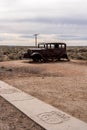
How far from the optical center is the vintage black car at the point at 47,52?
2809cm

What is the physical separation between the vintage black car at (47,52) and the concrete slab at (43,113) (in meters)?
17.3

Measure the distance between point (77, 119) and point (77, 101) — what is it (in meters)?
2.29

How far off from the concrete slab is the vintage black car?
681 inches

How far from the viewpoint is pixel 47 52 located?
2819 centimetres

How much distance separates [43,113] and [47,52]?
66.6 ft

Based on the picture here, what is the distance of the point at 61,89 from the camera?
12078 millimetres

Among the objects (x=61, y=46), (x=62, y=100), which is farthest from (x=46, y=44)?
(x=62, y=100)

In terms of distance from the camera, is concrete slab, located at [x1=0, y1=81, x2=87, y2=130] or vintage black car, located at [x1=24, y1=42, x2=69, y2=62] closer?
concrete slab, located at [x1=0, y1=81, x2=87, y2=130]

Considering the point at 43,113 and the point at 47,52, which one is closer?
the point at 43,113

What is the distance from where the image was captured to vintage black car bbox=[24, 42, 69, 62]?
92.2 feet

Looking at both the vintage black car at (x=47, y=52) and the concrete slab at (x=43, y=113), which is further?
the vintage black car at (x=47, y=52)

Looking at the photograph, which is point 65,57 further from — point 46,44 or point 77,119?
point 77,119

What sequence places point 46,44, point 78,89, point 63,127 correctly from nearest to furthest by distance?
1. point 63,127
2. point 78,89
3. point 46,44

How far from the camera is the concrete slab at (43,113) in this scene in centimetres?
692
